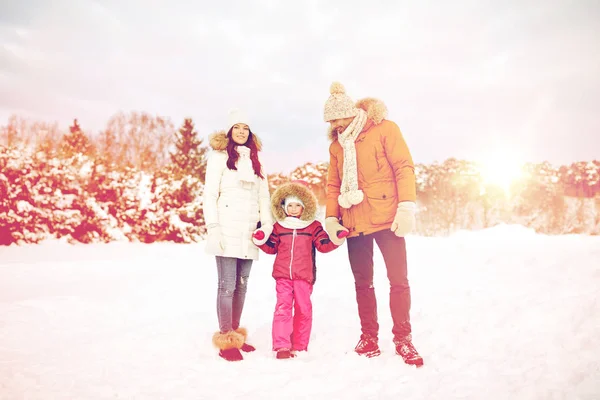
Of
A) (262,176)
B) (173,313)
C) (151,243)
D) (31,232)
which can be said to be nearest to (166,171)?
(151,243)

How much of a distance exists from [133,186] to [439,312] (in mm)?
10196

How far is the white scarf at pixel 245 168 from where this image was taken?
12.4 ft

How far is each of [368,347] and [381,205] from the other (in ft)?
4.09

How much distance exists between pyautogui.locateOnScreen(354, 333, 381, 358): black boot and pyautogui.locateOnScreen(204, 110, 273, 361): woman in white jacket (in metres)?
Result: 1.05

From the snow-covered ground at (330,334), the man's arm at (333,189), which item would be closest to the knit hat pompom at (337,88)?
the man's arm at (333,189)

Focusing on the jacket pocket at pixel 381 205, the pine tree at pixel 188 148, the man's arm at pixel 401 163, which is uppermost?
the pine tree at pixel 188 148

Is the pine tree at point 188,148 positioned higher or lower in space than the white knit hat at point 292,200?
higher

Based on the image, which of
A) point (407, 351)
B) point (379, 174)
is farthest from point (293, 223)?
point (407, 351)

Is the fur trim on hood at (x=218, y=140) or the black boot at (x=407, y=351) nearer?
the black boot at (x=407, y=351)

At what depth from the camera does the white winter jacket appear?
3684mm

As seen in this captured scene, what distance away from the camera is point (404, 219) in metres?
3.24

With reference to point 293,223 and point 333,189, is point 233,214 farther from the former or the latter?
point 333,189

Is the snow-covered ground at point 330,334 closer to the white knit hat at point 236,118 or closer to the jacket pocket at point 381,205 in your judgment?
the jacket pocket at point 381,205

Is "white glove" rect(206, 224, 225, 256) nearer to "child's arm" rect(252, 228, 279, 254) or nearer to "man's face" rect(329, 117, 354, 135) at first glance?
"child's arm" rect(252, 228, 279, 254)
